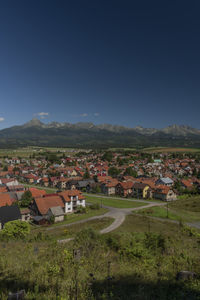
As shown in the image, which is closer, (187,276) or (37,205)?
(187,276)

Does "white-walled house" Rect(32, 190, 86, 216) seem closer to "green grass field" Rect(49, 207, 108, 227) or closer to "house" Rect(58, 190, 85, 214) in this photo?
"house" Rect(58, 190, 85, 214)

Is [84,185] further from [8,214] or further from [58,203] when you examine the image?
[8,214]

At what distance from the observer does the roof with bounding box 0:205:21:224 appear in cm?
3342

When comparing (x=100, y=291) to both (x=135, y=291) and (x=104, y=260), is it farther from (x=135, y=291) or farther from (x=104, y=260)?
(x=104, y=260)

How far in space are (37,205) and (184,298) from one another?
35578mm

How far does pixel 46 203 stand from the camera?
4072 cm

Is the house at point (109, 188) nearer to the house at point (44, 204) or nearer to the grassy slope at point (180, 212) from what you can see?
the grassy slope at point (180, 212)

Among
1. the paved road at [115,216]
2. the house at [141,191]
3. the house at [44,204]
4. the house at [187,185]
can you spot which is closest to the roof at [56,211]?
the house at [44,204]

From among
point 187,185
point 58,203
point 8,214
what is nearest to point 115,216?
point 58,203

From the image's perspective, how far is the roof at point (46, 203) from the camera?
127 ft

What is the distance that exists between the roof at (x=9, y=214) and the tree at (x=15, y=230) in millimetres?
9258

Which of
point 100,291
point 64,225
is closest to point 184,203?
point 64,225

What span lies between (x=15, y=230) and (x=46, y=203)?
622 inches

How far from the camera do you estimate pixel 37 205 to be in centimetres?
3941
